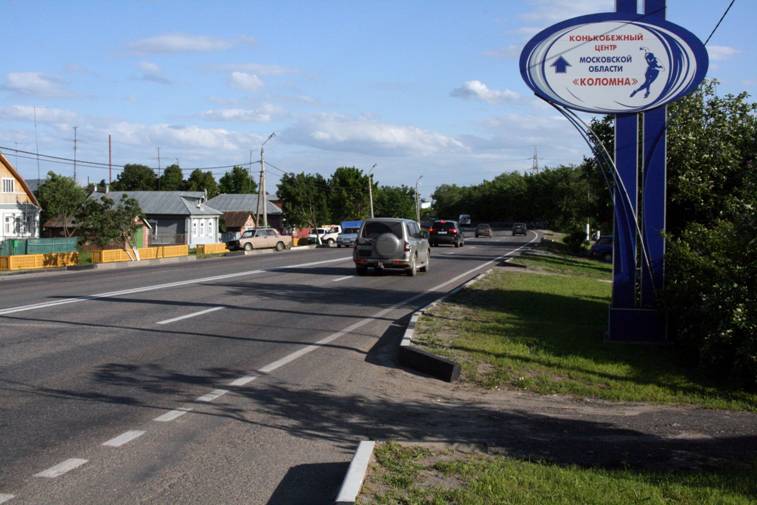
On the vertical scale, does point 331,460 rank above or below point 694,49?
below

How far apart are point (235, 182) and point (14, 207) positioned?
255ft

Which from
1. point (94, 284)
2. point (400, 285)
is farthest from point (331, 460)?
point (94, 284)

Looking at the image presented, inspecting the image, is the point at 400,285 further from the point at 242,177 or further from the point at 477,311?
the point at 242,177

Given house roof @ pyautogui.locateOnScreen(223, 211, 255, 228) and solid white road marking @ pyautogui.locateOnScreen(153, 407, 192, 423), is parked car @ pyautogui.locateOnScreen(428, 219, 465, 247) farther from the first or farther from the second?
solid white road marking @ pyautogui.locateOnScreen(153, 407, 192, 423)

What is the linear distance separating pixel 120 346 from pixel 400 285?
1184 cm

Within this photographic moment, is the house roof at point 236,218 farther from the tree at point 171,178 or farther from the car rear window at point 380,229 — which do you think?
the car rear window at point 380,229

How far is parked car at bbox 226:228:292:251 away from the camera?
5325cm

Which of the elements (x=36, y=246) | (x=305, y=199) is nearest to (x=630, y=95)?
(x=36, y=246)

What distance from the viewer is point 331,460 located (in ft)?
19.4

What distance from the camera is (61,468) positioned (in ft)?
18.2

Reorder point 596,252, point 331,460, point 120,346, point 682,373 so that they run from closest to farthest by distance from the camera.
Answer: point 331,460 → point 682,373 → point 120,346 → point 596,252

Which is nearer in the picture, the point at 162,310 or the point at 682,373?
the point at 682,373

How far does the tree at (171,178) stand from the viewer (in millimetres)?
118750

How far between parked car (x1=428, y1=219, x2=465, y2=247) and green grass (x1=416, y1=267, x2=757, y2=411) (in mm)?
34508
